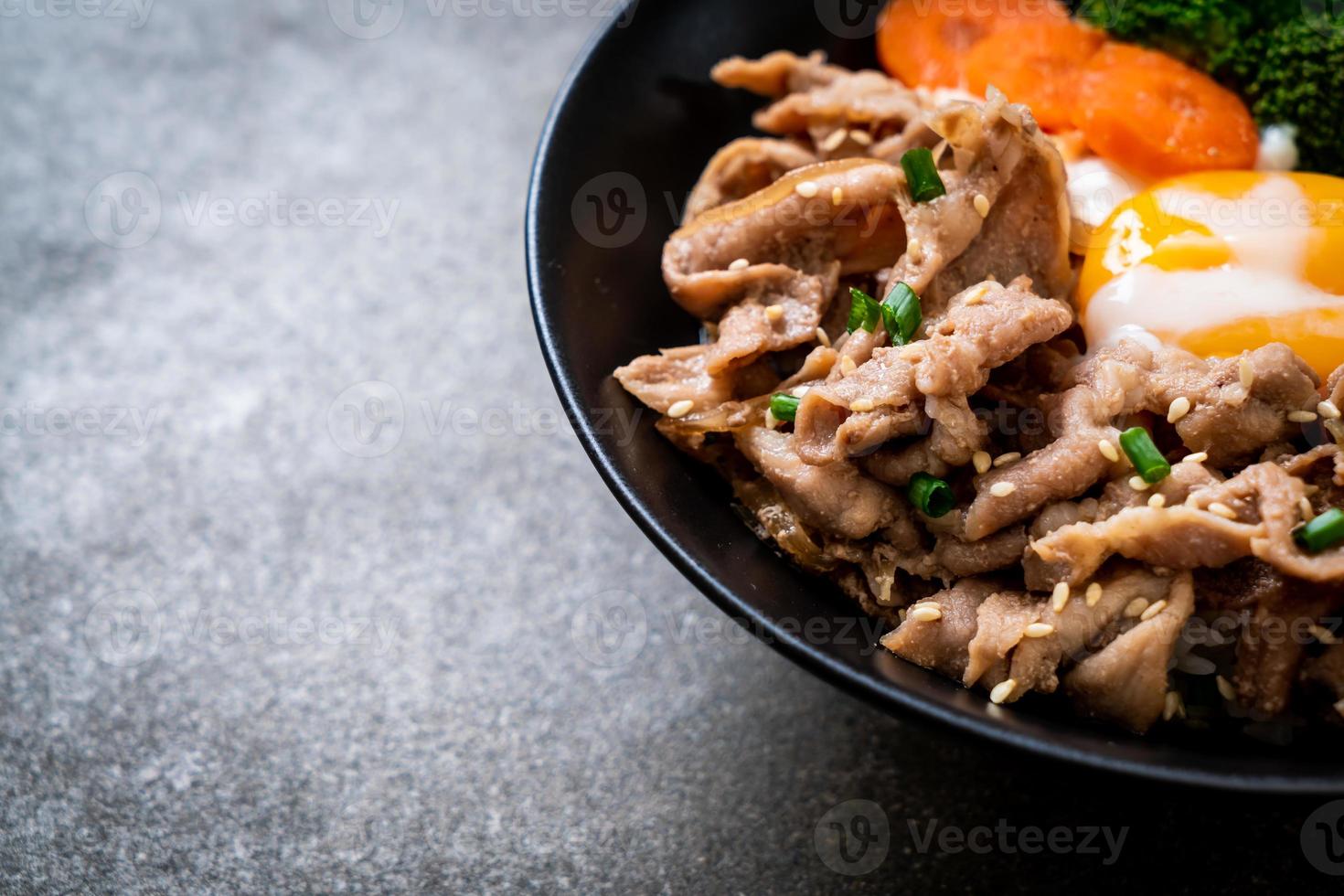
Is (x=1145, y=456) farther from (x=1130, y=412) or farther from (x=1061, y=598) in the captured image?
(x=1061, y=598)

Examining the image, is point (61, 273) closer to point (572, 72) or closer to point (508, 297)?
point (508, 297)

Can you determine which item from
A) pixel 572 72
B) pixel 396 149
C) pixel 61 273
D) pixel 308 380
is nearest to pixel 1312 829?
pixel 572 72

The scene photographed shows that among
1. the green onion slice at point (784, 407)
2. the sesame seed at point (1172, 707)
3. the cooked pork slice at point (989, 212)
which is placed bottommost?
the sesame seed at point (1172, 707)

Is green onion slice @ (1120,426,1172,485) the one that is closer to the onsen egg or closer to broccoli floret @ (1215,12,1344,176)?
the onsen egg

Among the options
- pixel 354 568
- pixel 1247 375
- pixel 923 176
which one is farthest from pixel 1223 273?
pixel 354 568

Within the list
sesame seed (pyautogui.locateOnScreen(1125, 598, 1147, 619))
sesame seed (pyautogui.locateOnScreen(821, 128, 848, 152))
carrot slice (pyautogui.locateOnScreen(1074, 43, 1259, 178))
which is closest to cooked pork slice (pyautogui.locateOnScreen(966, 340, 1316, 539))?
sesame seed (pyautogui.locateOnScreen(1125, 598, 1147, 619))

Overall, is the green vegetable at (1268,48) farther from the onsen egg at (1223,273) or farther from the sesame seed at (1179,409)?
the sesame seed at (1179,409)

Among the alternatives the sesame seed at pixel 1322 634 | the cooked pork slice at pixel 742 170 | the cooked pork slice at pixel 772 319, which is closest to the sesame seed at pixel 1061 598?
the sesame seed at pixel 1322 634
